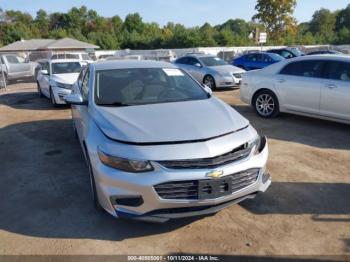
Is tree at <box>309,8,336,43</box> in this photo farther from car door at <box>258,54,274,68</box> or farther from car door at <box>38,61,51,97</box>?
car door at <box>38,61,51,97</box>

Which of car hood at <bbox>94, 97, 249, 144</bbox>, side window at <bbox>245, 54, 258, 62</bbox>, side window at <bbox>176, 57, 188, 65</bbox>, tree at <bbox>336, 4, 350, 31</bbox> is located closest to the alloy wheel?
car hood at <bbox>94, 97, 249, 144</bbox>

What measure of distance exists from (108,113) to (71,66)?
822 centimetres

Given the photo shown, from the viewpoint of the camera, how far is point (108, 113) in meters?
3.94

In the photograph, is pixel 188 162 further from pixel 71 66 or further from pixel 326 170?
pixel 71 66

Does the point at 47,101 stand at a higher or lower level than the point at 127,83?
lower

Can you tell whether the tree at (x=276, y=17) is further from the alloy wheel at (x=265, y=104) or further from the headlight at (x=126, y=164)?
the headlight at (x=126, y=164)

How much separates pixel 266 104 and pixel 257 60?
1045cm

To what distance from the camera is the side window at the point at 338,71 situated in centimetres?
675

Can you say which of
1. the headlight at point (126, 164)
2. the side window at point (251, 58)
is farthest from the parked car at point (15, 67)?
the headlight at point (126, 164)

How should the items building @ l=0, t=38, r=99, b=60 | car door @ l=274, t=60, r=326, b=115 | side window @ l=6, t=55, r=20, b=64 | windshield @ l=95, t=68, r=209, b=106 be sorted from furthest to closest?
1. building @ l=0, t=38, r=99, b=60
2. side window @ l=6, t=55, r=20, b=64
3. car door @ l=274, t=60, r=326, b=115
4. windshield @ l=95, t=68, r=209, b=106

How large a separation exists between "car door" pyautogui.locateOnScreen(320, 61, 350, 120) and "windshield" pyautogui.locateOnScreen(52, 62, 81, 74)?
7674 mm

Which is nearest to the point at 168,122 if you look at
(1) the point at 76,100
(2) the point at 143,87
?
(2) the point at 143,87

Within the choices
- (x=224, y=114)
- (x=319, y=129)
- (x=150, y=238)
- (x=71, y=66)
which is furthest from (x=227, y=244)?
(x=71, y=66)

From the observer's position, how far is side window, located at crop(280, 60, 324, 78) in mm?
7230
